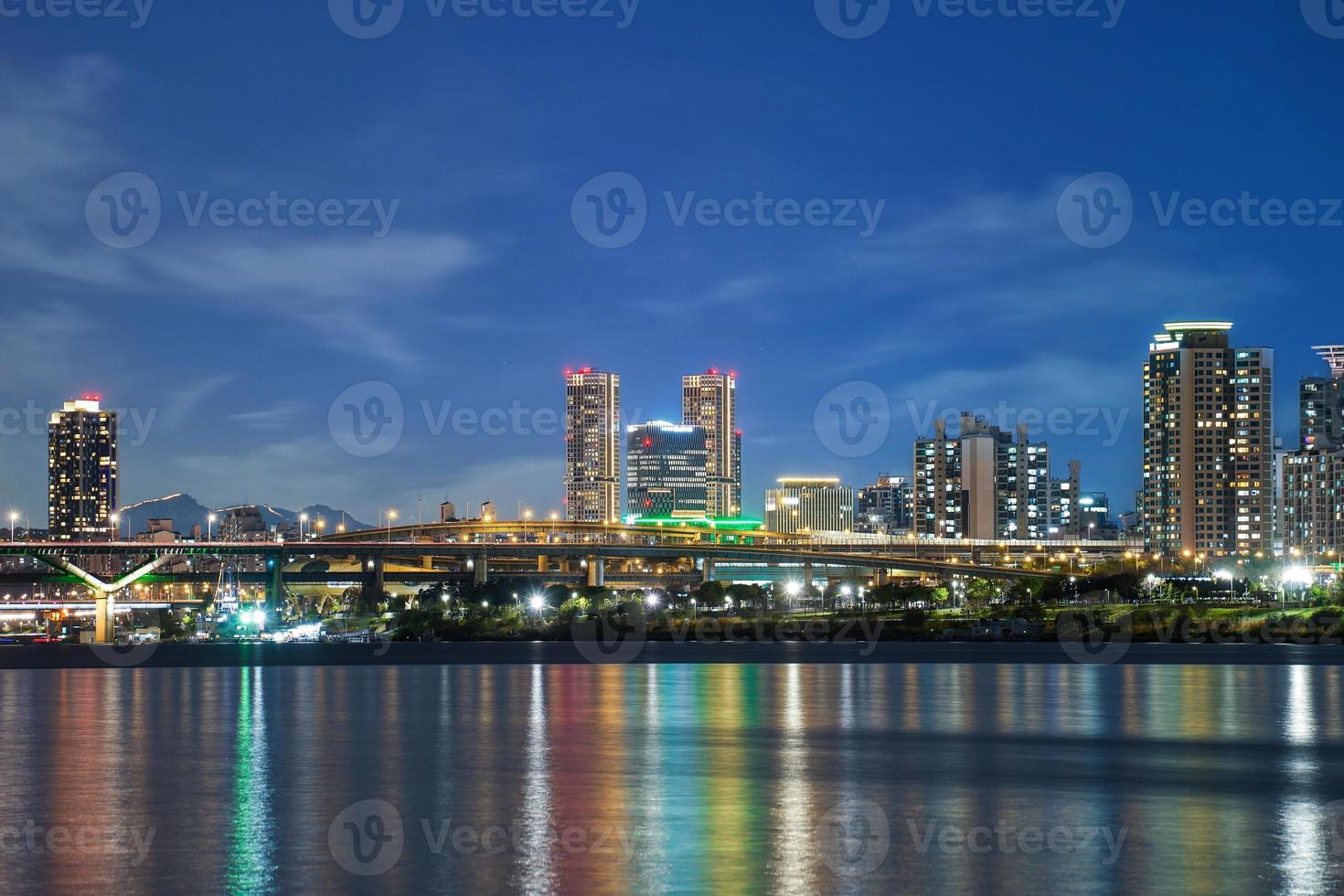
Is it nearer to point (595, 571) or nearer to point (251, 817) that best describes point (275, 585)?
point (595, 571)

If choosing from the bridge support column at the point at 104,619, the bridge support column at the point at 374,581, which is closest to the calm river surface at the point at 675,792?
the bridge support column at the point at 104,619

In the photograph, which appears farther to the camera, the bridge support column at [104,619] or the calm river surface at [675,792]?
the bridge support column at [104,619]

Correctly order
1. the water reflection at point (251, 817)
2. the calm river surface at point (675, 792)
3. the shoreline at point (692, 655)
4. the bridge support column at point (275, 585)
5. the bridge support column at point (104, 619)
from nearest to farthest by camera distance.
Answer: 1. the water reflection at point (251, 817)
2. the calm river surface at point (675, 792)
3. the shoreline at point (692, 655)
4. the bridge support column at point (104, 619)
5. the bridge support column at point (275, 585)

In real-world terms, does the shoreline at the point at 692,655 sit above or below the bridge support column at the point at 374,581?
below

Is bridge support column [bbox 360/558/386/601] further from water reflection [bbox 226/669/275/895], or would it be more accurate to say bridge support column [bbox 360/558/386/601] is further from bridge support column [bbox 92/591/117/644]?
water reflection [bbox 226/669/275/895]

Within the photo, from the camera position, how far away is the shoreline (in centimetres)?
7275

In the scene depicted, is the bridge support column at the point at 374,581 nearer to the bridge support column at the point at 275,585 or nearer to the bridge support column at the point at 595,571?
the bridge support column at the point at 275,585

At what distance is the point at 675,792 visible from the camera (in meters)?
27.9

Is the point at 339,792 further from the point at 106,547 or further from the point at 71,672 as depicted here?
the point at 106,547

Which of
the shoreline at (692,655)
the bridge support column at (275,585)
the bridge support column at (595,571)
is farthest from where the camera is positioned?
the bridge support column at (595,571)

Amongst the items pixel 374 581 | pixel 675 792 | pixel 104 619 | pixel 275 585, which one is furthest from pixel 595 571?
pixel 675 792

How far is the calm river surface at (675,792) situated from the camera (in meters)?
20.5

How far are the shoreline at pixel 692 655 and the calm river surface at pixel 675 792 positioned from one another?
22.0 metres

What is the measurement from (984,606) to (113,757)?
11376 centimetres
